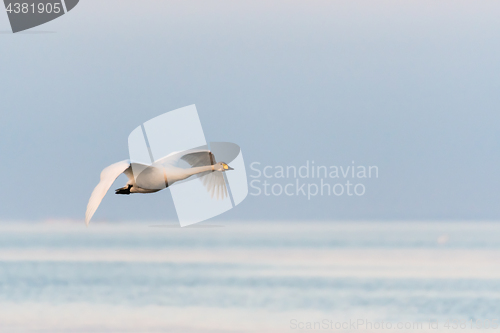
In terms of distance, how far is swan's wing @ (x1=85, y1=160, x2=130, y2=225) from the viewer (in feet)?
44.9

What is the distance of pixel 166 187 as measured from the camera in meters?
17.4

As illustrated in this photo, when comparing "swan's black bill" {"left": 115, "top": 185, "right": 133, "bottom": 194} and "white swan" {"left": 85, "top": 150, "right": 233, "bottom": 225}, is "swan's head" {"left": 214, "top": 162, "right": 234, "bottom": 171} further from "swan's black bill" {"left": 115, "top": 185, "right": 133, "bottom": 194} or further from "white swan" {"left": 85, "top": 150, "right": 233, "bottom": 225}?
"swan's black bill" {"left": 115, "top": 185, "right": 133, "bottom": 194}

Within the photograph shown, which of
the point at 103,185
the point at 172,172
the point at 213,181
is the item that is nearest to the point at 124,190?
the point at 172,172

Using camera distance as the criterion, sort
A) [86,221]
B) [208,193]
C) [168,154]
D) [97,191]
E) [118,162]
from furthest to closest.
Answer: [208,193] < [168,154] < [118,162] < [97,191] < [86,221]

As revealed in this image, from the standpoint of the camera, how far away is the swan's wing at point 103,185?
13672mm

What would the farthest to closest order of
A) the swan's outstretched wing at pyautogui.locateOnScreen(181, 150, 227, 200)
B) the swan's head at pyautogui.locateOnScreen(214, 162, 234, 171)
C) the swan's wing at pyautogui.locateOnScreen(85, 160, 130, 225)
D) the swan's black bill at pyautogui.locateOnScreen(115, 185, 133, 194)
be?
the swan's outstretched wing at pyautogui.locateOnScreen(181, 150, 227, 200) < the swan's head at pyautogui.locateOnScreen(214, 162, 234, 171) < the swan's black bill at pyautogui.locateOnScreen(115, 185, 133, 194) < the swan's wing at pyautogui.locateOnScreen(85, 160, 130, 225)

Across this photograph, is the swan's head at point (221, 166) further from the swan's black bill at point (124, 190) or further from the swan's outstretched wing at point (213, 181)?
the swan's black bill at point (124, 190)

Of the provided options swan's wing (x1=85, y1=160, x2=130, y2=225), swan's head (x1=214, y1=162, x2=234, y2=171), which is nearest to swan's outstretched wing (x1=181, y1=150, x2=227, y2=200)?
swan's head (x1=214, y1=162, x2=234, y2=171)

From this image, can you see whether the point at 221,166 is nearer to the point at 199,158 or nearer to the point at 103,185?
the point at 199,158

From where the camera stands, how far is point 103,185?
1445 cm

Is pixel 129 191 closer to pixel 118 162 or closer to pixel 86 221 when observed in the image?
pixel 118 162

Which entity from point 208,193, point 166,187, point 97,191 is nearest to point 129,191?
point 166,187

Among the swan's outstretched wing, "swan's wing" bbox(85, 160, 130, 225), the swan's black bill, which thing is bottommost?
the swan's outstretched wing

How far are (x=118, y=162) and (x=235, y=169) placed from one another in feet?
11.0
